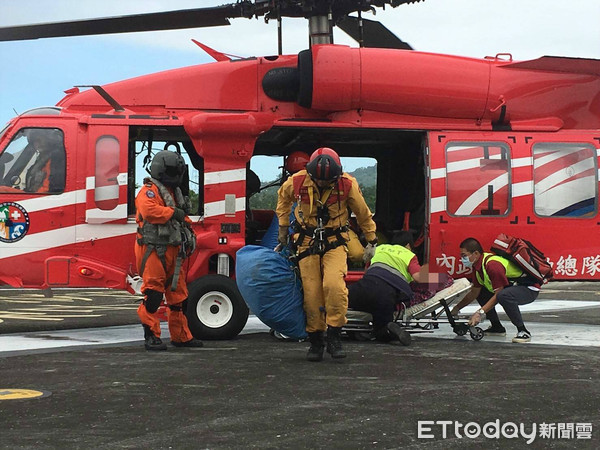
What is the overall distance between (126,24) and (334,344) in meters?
4.45

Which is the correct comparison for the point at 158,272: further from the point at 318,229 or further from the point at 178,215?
the point at 318,229

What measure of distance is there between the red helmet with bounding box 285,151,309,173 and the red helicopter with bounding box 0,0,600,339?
19.6 inches

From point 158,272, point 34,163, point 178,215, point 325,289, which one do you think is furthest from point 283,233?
point 34,163

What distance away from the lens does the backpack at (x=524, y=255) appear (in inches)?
379

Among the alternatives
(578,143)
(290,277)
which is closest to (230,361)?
(290,277)

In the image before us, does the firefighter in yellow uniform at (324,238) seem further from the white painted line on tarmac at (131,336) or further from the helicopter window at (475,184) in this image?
the white painted line on tarmac at (131,336)

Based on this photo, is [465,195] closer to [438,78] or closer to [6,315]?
[438,78]

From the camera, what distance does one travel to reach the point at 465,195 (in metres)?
10.3

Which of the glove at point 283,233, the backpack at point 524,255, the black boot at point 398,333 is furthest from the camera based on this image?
the backpack at point 524,255

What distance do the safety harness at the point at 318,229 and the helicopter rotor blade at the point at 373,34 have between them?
3.02 m

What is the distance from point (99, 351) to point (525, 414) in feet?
15.0

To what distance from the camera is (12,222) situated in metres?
9.78

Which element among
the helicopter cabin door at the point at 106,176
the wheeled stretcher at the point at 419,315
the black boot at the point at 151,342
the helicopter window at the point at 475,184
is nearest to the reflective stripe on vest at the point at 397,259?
the wheeled stretcher at the point at 419,315

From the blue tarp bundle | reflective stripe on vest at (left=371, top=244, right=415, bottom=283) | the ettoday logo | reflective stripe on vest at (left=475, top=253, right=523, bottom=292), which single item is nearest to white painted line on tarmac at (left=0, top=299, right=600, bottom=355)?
reflective stripe on vest at (left=475, top=253, right=523, bottom=292)
